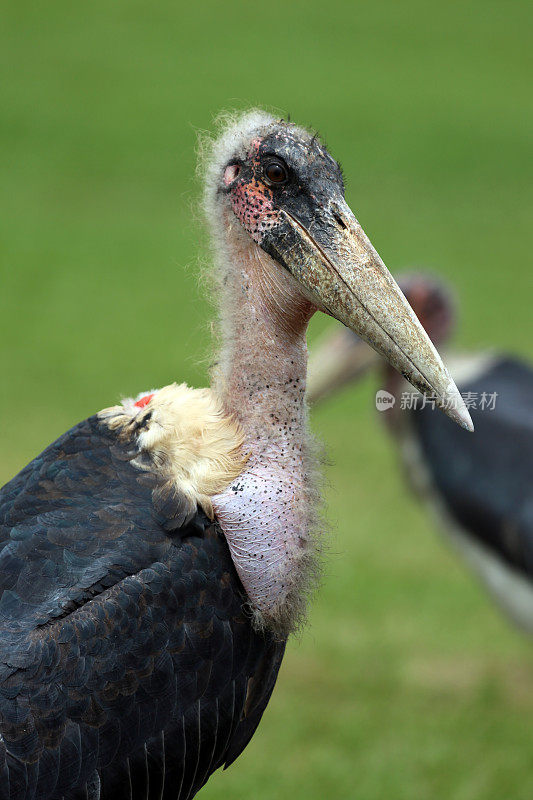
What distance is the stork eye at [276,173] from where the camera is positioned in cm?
293

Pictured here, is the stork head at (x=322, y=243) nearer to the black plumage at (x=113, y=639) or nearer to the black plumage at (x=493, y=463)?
the black plumage at (x=113, y=639)

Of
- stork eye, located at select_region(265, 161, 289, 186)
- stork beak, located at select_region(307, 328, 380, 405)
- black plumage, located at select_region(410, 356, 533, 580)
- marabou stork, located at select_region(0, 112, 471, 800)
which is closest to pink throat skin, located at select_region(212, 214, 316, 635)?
marabou stork, located at select_region(0, 112, 471, 800)

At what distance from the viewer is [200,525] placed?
2.95 metres

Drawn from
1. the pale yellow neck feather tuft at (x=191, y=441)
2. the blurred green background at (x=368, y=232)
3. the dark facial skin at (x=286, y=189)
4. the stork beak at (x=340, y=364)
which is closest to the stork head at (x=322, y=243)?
the dark facial skin at (x=286, y=189)

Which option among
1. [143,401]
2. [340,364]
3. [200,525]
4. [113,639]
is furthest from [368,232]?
[113,639]

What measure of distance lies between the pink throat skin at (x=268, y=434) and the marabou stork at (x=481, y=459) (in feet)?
8.25

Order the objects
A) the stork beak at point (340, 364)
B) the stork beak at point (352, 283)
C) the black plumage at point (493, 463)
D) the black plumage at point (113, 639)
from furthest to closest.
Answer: the stork beak at point (340, 364)
the black plumage at point (493, 463)
the stork beak at point (352, 283)
the black plumage at point (113, 639)

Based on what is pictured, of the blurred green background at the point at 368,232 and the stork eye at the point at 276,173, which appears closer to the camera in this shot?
the stork eye at the point at 276,173

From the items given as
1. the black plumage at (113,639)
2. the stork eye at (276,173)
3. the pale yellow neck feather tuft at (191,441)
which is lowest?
the black plumage at (113,639)

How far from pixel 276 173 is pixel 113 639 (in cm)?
120

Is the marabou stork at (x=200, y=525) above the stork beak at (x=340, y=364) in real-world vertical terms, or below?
below

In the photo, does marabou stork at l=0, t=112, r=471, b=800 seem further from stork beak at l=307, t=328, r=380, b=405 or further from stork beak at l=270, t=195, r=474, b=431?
stork beak at l=307, t=328, r=380, b=405

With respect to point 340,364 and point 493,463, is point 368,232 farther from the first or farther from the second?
point 493,463

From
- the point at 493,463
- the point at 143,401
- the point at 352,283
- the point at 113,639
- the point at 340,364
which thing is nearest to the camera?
the point at 113,639
